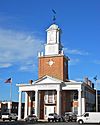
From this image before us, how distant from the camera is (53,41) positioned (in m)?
80.8

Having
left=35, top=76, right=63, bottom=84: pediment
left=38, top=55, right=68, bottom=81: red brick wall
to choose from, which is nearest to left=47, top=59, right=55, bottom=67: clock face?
left=38, top=55, right=68, bottom=81: red brick wall

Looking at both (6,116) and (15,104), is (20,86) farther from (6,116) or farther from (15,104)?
(15,104)

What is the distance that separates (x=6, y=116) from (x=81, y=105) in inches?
632

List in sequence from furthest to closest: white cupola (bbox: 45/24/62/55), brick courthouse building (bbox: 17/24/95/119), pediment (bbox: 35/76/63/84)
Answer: white cupola (bbox: 45/24/62/55), pediment (bbox: 35/76/63/84), brick courthouse building (bbox: 17/24/95/119)

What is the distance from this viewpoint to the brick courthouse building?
72.8 m

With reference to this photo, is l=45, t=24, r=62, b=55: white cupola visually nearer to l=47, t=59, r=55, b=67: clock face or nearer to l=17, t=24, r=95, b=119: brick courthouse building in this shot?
l=17, t=24, r=95, b=119: brick courthouse building

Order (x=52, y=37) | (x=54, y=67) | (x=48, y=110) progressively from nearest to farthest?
1. (x=48, y=110)
2. (x=54, y=67)
3. (x=52, y=37)

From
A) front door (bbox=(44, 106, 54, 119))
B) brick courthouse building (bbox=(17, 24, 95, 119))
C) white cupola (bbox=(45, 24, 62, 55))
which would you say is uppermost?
white cupola (bbox=(45, 24, 62, 55))

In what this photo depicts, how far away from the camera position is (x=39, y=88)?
74250mm

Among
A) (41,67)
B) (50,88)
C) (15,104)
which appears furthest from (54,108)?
(15,104)

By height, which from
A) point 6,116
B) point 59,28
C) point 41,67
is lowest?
point 6,116

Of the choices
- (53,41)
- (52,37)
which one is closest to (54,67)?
(53,41)

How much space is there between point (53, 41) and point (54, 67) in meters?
6.88

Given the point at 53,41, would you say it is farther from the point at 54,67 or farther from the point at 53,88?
the point at 53,88
